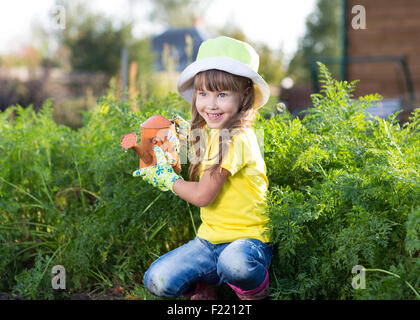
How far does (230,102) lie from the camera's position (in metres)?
2.25

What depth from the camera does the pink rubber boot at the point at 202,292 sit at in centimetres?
235

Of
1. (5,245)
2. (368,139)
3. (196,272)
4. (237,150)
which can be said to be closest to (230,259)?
(196,272)

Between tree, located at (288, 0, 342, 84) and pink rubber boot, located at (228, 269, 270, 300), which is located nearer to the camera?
pink rubber boot, located at (228, 269, 270, 300)

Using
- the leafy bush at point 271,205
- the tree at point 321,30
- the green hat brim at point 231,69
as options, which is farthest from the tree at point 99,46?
the green hat brim at point 231,69

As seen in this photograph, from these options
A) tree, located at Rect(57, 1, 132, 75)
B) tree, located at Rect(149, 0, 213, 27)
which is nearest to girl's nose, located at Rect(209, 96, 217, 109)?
tree, located at Rect(57, 1, 132, 75)

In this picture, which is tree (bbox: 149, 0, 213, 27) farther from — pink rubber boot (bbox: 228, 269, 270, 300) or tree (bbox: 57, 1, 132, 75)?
pink rubber boot (bbox: 228, 269, 270, 300)

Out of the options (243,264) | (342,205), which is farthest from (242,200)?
(342,205)

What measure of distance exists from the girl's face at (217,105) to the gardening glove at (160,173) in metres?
0.28

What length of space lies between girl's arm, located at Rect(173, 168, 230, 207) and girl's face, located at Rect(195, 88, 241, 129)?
26 cm

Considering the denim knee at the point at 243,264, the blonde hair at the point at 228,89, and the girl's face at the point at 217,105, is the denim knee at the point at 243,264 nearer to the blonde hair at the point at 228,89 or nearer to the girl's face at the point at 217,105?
the blonde hair at the point at 228,89

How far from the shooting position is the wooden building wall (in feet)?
33.6

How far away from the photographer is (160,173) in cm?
222
